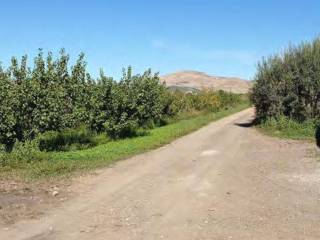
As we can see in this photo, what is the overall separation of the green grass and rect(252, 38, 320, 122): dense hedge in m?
0.60

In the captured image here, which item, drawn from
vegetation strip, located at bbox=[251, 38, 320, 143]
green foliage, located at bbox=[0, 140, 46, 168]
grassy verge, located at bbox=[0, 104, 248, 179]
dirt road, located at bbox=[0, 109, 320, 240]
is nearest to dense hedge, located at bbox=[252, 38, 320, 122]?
vegetation strip, located at bbox=[251, 38, 320, 143]

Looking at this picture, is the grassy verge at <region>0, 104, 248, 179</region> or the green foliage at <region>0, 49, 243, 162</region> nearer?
the grassy verge at <region>0, 104, 248, 179</region>

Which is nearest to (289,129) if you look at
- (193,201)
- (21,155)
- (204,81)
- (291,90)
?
(291,90)

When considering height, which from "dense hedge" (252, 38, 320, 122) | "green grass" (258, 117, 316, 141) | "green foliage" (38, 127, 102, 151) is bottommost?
"green grass" (258, 117, 316, 141)

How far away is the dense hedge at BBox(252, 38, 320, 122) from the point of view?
97.2ft

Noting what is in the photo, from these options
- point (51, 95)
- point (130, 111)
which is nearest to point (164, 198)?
point (51, 95)

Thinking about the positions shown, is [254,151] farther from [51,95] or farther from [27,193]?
[27,193]

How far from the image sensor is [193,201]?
37.4 ft

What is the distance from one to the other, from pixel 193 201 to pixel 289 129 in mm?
17990

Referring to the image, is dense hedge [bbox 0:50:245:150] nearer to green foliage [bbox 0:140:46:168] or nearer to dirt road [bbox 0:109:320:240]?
green foliage [bbox 0:140:46:168]

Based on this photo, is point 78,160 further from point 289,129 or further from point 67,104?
→ point 289,129

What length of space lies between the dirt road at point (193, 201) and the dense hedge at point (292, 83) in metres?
10.8

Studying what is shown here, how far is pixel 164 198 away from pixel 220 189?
1.69 metres

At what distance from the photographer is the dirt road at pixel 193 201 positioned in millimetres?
8945
